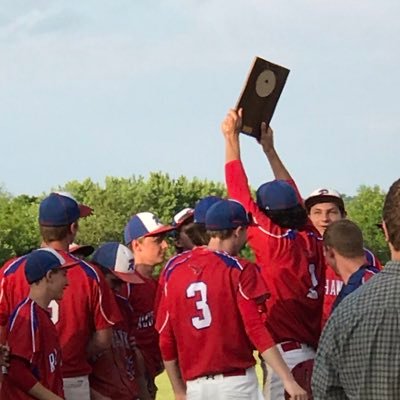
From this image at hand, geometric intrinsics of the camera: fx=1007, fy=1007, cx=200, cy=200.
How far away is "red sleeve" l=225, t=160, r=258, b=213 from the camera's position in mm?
7344

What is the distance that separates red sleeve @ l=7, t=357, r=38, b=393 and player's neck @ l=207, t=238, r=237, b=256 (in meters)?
1.48

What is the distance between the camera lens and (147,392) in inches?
312

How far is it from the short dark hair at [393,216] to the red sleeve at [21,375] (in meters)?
3.03

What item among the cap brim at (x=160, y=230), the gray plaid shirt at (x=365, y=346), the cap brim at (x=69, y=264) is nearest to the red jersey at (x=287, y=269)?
the cap brim at (x=160, y=230)

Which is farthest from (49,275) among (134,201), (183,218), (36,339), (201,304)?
(134,201)

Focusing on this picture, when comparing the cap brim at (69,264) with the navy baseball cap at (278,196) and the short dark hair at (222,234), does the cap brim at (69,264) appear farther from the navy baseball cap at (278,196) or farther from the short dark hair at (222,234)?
the navy baseball cap at (278,196)

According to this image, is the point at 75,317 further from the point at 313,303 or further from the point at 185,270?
the point at 313,303

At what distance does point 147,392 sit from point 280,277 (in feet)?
5.00

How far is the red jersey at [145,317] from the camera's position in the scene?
7.83m

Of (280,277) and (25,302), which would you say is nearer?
(25,302)

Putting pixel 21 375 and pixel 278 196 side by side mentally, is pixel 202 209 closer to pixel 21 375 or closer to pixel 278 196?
pixel 278 196

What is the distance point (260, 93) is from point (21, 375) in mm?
2831

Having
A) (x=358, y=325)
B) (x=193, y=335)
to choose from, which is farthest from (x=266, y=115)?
(x=358, y=325)

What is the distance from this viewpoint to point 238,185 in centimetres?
742
